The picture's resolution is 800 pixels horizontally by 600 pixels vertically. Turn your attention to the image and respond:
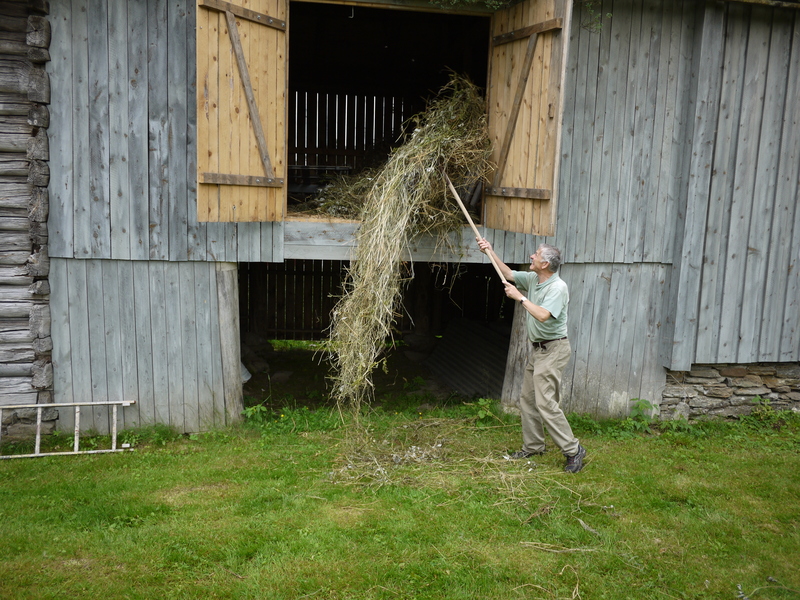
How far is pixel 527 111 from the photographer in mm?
6418

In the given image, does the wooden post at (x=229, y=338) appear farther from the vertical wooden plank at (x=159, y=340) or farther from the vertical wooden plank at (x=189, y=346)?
the vertical wooden plank at (x=159, y=340)

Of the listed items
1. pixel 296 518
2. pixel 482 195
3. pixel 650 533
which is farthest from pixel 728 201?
pixel 296 518

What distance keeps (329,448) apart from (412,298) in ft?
19.8

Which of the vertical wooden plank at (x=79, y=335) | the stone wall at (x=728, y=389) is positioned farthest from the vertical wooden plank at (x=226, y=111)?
the stone wall at (x=728, y=389)

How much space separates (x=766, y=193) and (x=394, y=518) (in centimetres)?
539

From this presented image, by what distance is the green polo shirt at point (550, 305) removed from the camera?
5914 mm

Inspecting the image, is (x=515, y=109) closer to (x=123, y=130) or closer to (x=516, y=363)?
(x=516, y=363)

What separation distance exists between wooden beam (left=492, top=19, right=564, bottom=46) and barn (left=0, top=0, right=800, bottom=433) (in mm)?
24

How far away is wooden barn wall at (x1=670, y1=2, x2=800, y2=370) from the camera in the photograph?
7.33 m

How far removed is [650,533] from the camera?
507cm

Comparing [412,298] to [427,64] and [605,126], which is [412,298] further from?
[605,126]

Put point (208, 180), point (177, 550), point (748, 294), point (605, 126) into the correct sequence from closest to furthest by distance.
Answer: point (177, 550)
point (208, 180)
point (605, 126)
point (748, 294)

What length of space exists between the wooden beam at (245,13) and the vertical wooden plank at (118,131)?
1.10 m

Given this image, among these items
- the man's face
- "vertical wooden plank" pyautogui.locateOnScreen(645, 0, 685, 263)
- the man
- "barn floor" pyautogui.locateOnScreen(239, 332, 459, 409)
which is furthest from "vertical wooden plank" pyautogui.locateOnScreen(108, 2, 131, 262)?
"vertical wooden plank" pyautogui.locateOnScreen(645, 0, 685, 263)
